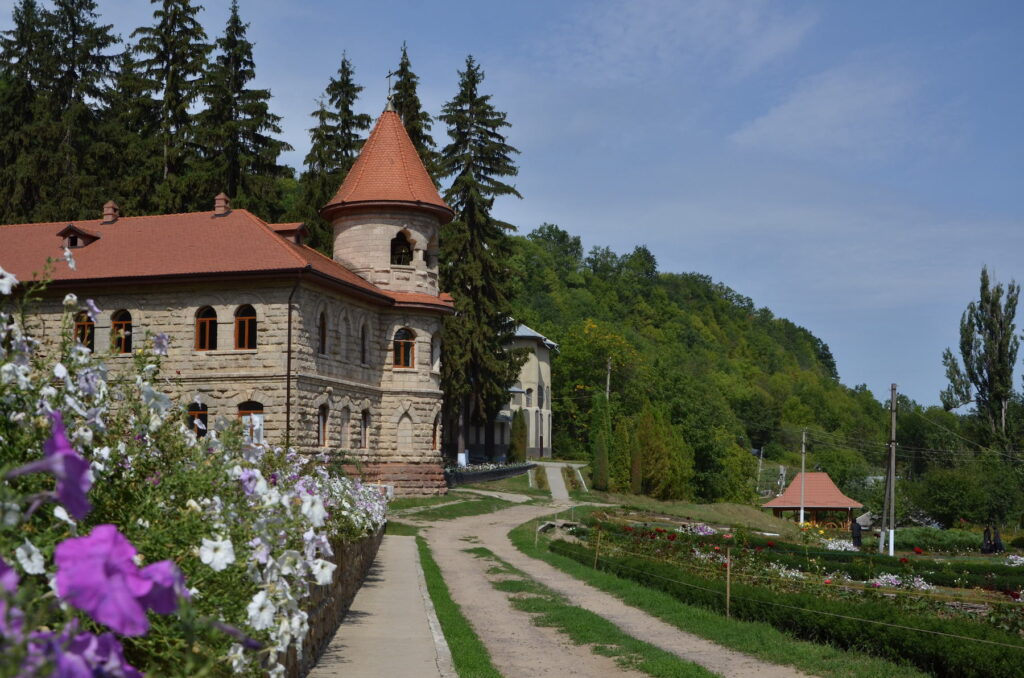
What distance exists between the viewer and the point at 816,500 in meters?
61.7

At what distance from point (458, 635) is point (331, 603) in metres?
2.47

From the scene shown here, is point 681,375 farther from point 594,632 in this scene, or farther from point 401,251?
point 594,632

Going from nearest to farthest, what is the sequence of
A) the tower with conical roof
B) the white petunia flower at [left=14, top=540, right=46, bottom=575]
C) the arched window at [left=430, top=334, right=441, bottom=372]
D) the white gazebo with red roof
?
1. the white petunia flower at [left=14, top=540, right=46, bottom=575]
2. the tower with conical roof
3. the arched window at [left=430, top=334, right=441, bottom=372]
4. the white gazebo with red roof

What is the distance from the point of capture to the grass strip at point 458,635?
11938 millimetres

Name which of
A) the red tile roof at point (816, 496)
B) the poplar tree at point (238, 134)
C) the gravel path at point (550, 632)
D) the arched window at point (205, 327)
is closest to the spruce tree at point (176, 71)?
the poplar tree at point (238, 134)

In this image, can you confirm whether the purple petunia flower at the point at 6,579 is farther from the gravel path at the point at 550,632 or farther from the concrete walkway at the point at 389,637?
the gravel path at the point at 550,632

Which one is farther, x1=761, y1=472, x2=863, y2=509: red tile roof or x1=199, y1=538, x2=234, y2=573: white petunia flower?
x1=761, y1=472, x2=863, y2=509: red tile roof

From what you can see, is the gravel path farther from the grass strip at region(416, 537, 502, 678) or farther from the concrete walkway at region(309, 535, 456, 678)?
the concrete walkway at region(309, 535, 456, 678)

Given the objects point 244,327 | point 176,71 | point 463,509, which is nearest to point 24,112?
point 176,71

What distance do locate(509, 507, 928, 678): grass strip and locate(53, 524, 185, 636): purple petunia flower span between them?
11.8 m

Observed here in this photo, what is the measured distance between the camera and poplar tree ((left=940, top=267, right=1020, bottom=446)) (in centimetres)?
6506

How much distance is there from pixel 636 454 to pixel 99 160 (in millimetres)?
31794

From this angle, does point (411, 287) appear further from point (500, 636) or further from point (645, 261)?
point (645, 261)

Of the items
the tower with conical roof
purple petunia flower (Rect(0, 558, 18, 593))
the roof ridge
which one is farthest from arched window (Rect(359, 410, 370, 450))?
purple petunia flower (Rect(0, 558, 18, 593))
